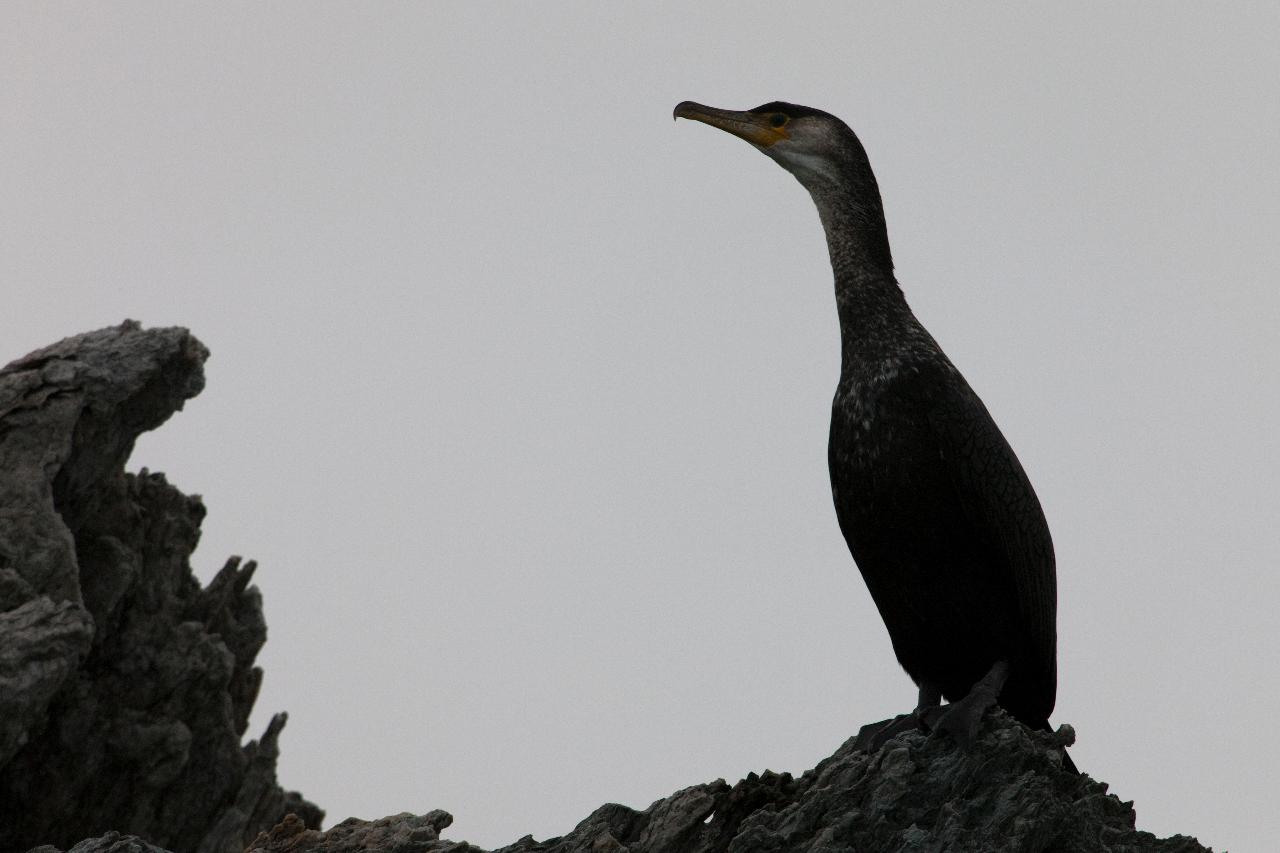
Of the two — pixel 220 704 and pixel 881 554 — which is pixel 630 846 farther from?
pixel 220 704

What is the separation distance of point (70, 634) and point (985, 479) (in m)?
6.46

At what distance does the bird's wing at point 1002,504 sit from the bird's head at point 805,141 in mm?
1711

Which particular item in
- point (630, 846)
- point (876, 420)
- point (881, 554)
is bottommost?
point (630, 846)

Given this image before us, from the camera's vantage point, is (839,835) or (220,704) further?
(220,704)

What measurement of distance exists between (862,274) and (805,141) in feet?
3.22

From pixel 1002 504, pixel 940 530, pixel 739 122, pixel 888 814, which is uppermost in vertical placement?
pixel 739 122

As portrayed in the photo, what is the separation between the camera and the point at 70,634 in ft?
33.2

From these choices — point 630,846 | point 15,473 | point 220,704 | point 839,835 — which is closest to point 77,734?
point 220,704

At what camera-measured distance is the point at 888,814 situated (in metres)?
7.15

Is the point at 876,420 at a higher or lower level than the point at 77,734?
higher

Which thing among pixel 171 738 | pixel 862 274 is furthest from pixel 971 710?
pixel 171 738

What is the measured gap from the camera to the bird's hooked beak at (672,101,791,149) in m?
9.00

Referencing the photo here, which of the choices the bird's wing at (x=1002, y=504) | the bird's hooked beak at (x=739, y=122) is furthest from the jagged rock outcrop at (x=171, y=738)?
the bird's hooked beak at (x=739, y=122)

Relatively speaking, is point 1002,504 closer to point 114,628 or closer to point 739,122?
point 739,122
